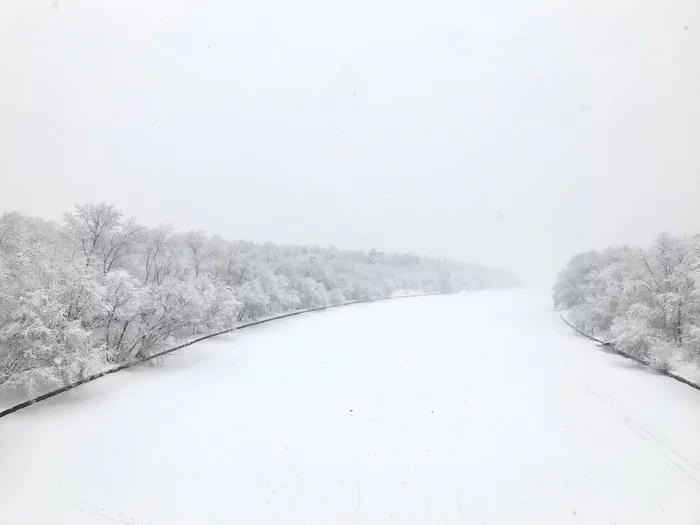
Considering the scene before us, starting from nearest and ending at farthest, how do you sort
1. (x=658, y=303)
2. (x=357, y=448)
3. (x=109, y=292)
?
(x=357, y=448)
(x=109, y=292)
(x=658, y=303)

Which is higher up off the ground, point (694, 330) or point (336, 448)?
point (694, 330)

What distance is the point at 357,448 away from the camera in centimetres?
1273

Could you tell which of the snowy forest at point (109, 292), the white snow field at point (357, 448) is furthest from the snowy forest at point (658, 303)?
the snowy forest at point (109, 292)

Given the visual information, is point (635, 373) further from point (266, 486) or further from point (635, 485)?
point (266, 486)

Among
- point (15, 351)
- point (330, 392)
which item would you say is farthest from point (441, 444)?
point (15, 351)

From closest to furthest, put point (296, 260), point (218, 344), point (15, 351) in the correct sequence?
point (15, 351) → point (218, 344) → point (296, 260)

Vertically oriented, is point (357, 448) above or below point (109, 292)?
below

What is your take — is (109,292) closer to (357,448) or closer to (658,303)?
(357,448)

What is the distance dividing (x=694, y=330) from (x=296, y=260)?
59.4 m

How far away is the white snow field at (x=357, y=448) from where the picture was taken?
9430 millimetres

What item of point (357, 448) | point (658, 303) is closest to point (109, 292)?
point (357, 448)

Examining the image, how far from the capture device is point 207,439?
1313 centimetres

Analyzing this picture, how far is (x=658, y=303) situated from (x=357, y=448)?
22480 mm

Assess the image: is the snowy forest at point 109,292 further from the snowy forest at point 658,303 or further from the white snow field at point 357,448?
the snowy forest at point 658,303
